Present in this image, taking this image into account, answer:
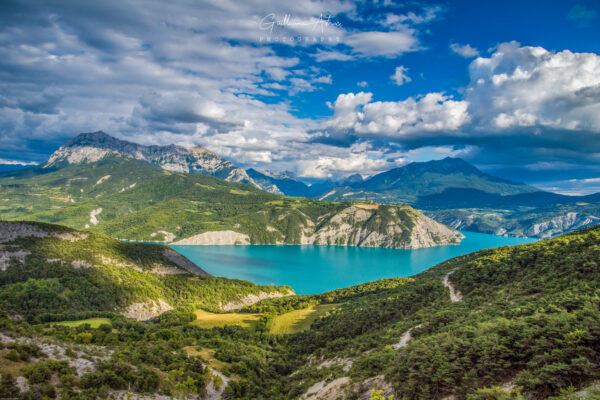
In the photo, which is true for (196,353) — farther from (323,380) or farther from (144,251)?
(144,251)

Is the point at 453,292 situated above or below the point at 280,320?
above

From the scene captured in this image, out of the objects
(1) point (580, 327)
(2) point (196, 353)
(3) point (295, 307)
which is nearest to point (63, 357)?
(2) point (196, 353)

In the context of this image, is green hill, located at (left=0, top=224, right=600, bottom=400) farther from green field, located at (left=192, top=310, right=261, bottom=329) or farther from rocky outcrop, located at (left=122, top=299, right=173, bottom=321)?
rocky outcrop, located at (left=122, top=299, right=173, bottom=321)

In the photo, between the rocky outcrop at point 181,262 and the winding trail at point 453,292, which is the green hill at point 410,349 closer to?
the winding trail at point 453,292

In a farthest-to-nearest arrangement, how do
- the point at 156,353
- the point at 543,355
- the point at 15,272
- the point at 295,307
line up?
the point at 295,307
the point at 15,272
the point at 156,353
the point at 543,355

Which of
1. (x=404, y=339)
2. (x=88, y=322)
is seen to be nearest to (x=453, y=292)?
(x=404, y=339)


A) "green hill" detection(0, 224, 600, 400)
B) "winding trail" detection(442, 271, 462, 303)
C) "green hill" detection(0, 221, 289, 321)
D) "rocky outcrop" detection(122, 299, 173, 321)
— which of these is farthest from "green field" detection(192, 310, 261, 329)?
"winding trail" detection(442, 271, 462, 303)

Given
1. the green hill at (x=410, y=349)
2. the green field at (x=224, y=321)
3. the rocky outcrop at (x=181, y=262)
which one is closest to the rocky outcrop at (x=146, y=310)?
the green field at (x=224, y=321)

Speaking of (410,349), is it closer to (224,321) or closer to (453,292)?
(453,292)
